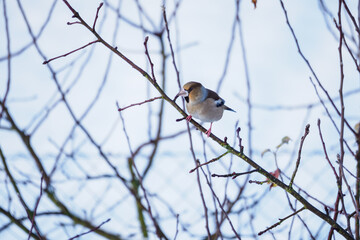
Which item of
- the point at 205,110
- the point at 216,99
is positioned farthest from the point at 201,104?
the point at 216,99

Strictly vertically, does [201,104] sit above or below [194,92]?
below

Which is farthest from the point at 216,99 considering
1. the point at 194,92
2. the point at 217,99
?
the point at 194,92

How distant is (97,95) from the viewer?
3.34m

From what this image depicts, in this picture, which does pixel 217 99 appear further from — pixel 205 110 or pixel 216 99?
pixel 205 110

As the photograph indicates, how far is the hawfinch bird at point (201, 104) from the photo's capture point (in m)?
3.02

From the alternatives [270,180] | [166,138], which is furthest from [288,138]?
[166,138]

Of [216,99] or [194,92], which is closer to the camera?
[194,92]

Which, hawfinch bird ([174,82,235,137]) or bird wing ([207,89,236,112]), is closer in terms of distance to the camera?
hawfinch bird ([174,82,235,137])

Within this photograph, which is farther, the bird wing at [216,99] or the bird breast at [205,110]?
the bird wing at [216,99]

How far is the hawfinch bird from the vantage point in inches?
119

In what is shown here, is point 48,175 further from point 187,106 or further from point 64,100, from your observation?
point 187,106

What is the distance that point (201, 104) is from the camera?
3.01 meters

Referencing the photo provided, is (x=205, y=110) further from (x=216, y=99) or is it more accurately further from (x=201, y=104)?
(x=216, y=99)

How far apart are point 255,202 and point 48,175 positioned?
179 cm
